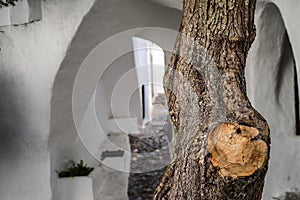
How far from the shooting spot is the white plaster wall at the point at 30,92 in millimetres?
2188

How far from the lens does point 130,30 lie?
255cm

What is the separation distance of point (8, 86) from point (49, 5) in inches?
19.6

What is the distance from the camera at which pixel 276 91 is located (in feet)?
8.05

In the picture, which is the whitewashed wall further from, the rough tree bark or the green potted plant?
the rough tree bark

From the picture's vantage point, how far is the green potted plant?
7.95ft

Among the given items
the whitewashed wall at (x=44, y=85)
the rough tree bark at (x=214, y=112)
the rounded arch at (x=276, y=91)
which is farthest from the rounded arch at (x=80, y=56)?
the rough tree bark at (x=214, y=112)

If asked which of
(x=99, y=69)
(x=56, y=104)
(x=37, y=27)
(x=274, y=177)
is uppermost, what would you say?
(x=37, y=27)

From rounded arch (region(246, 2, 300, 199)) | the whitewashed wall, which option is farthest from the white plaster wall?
rounded arch (region(246, 2, 300, 199))

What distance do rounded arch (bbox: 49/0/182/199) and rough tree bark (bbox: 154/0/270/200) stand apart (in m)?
1.16

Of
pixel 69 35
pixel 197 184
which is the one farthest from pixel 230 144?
pixel 69 35

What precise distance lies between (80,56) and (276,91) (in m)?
1.16

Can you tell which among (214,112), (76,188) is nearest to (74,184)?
(76,188)

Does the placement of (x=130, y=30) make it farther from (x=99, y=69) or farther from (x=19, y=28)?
(x=19, y=28)

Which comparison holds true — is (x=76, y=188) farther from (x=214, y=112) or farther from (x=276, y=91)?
(x=214, y=112)
